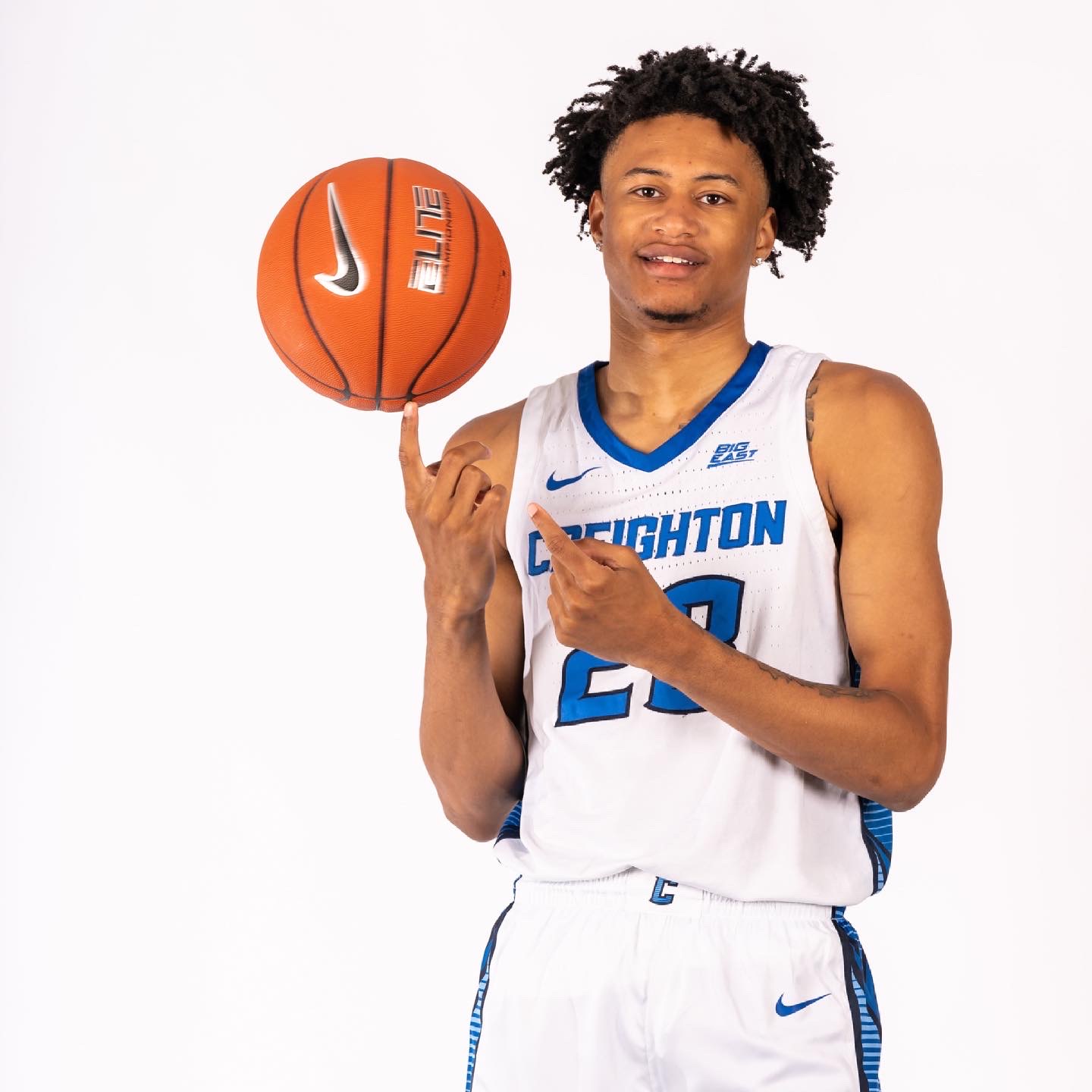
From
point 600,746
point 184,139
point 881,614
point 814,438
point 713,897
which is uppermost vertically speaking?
point 184,139

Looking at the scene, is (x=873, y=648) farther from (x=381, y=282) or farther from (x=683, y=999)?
(x=381, y=282)

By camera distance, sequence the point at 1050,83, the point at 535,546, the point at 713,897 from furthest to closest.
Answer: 1. the point at 1050,83
2. the point at 535,546
3. the point at 713,897

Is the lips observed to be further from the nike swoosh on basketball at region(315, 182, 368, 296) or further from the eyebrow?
the nike swoosh on basketball at region(315, 182, 368, 296)

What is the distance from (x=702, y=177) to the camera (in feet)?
7.57

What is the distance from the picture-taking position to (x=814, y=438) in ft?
7.17

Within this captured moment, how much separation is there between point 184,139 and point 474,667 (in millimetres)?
2412

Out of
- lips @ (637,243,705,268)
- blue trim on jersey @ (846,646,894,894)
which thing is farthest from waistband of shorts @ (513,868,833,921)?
lips @ (637,243,705,268)

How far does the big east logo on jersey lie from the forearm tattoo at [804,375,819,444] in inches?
3.1

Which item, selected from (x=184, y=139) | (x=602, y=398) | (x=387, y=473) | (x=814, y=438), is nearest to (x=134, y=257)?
(x=184, y=139)

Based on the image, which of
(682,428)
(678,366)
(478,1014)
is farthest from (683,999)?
(678,366)

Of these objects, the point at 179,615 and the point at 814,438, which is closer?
the point at 814,438

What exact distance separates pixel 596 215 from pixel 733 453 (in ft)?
1.72

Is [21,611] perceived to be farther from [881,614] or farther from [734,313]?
[881,614]

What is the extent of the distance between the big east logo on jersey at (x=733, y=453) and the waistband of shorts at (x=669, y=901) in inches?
23.1
